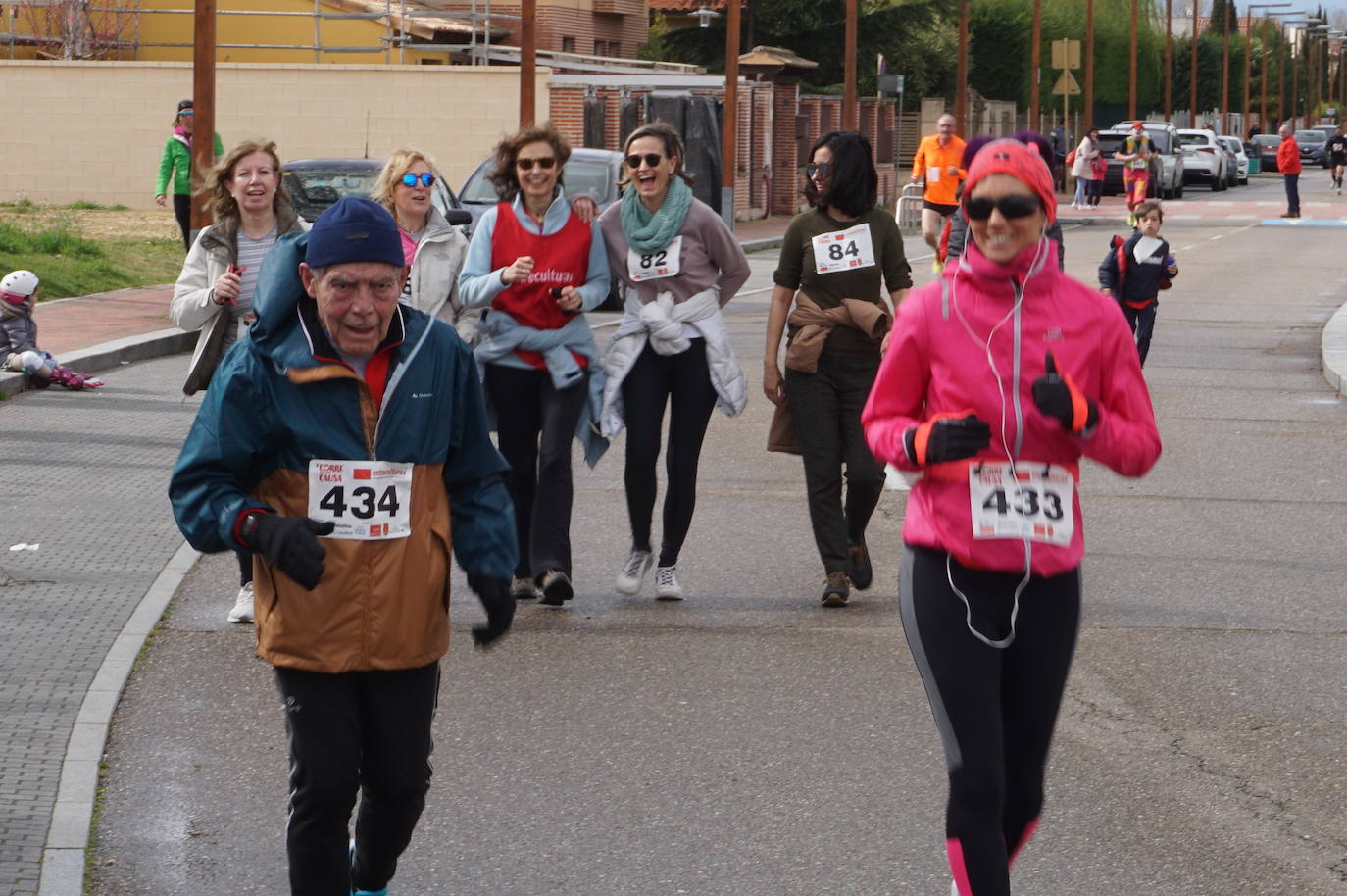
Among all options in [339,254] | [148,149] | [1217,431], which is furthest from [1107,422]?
[148,149]

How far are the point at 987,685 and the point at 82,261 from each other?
20.9 metres

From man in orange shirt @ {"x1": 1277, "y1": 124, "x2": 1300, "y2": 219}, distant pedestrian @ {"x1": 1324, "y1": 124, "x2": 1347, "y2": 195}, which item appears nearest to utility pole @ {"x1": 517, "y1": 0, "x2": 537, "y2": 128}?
man in orange shirt @ {"x1": 1277, "y1": 124, "x2": 1300, "y2": 219}

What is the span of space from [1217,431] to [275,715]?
8724 millimetres

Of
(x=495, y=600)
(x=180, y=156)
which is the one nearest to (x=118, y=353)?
(x=180, y=156)

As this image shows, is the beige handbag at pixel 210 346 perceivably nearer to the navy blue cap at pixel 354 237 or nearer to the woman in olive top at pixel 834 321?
the woman in olive top at pixel 834 321

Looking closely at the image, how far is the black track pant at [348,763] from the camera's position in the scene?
404 centimetres

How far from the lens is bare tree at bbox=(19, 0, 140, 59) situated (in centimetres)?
4366

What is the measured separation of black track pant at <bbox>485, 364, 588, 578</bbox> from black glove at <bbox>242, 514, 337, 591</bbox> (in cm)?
384

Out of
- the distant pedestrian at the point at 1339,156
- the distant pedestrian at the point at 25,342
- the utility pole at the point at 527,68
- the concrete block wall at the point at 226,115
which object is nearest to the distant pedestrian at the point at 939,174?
the utility pole at the point at 527,68

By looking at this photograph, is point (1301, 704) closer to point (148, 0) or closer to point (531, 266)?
point (531, 266)

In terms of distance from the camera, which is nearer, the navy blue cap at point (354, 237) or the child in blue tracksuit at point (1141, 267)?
the navy blue cap at point (354, 237)

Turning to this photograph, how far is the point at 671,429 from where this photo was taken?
7.94m

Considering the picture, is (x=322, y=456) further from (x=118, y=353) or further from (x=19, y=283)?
(x=118, y=353)

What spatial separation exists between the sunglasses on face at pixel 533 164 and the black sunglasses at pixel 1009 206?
3.62 meters
